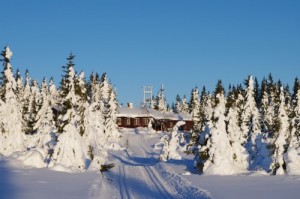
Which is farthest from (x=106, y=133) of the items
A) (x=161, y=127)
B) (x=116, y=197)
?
(x=116, y=197)

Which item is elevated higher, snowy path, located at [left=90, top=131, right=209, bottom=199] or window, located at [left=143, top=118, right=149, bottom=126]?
window, located at [left=143, top=118, right=149, bottom=126]

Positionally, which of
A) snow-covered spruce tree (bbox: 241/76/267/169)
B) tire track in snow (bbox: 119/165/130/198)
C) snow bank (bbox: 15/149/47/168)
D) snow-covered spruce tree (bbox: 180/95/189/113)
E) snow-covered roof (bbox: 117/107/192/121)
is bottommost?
tire track in snow (bbox: 119/165/130/198)

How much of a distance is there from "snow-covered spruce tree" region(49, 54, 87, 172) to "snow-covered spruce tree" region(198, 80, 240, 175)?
953 cm

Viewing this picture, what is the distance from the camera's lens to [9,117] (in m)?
43.8

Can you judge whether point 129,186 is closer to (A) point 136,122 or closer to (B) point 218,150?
(B) point 218,150

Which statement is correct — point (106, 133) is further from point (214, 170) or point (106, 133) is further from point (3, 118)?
point (214, 170)

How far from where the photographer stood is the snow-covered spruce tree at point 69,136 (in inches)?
1267

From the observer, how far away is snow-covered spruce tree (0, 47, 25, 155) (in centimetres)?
4275

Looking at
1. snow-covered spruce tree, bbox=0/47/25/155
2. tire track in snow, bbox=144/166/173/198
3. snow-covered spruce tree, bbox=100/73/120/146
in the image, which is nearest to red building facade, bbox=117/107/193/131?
snow-covered spruce tree, bbox=100/73/120/146

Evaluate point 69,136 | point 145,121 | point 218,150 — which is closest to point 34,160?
point 69,136

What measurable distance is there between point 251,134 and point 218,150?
43.3ft

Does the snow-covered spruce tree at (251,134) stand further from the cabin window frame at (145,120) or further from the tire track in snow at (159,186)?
the cabin window frame at (145,120)

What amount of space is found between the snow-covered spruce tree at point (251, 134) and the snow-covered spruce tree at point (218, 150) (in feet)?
12.2

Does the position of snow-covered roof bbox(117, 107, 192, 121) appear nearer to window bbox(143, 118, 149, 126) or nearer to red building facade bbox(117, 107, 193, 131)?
red building facade bbox(117, 107, 193, 131)
